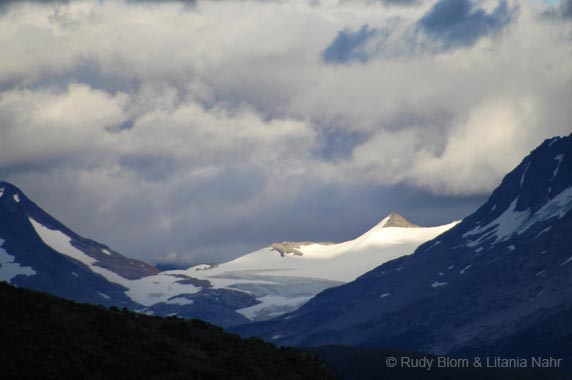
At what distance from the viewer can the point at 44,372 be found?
184ft

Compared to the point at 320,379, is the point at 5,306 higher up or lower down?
higher up

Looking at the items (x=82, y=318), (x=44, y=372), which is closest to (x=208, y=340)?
(x=82, y=318)

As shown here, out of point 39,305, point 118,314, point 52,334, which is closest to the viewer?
point 52,334

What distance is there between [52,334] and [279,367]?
66.8 feet

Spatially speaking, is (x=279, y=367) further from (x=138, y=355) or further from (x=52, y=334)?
(x=52, y=334)

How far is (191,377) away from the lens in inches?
2562

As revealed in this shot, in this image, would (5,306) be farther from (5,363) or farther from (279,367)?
(279,367)

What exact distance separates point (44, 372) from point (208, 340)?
22543mm

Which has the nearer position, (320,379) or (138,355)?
(138,355)

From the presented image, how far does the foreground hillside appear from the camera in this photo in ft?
192

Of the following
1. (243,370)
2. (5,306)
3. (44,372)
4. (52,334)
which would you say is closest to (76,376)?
(44,372)

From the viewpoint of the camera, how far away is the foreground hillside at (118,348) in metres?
58.4

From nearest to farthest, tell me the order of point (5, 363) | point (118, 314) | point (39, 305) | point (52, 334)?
1. point (5, 363)
2. point (52, 334)
3. point (39, 305)
4. point (118, 314)

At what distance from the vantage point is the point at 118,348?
65438 mm
